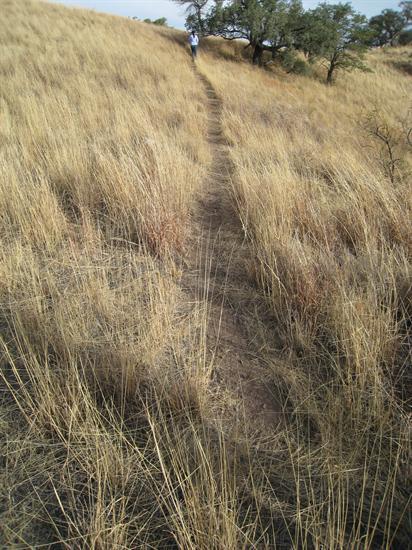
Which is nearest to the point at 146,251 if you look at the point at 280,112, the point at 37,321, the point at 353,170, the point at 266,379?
the point at 37,321

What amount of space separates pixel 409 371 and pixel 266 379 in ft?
2.43

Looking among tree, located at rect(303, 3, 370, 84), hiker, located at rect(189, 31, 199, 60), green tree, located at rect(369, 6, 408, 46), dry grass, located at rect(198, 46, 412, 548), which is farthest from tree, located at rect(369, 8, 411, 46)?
dry grass, located at rect(198, 46, 412, 548)

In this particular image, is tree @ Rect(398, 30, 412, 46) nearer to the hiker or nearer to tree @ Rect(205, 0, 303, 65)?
tree @ Rect(205, 0, 303, 65)

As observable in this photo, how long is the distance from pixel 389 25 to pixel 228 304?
4251 centimetres

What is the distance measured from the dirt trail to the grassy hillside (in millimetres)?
14

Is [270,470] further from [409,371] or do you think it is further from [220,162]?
[220,162]

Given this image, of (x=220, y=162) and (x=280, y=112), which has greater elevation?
(x=280, y=112)

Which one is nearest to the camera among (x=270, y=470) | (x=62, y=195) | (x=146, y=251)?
(x=270, y=470)

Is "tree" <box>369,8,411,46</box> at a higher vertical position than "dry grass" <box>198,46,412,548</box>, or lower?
higher

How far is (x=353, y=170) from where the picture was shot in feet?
13.7

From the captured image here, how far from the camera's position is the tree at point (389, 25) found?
31281 millimetres

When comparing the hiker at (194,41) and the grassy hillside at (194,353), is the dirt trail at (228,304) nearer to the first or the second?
the grassy hillside at (194,353)

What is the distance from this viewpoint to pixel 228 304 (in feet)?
7.50

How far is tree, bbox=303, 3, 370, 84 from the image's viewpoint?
1489cm
